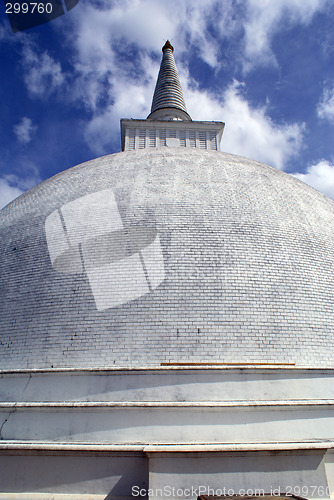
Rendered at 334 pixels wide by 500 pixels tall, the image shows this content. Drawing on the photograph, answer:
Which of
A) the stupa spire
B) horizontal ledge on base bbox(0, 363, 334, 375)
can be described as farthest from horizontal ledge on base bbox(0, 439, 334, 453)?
the stupa spire

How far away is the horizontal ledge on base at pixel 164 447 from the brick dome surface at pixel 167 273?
1.38 metres

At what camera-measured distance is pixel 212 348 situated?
6320 millimetres

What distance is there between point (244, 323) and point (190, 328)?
1.12m

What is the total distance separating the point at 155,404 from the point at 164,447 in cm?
71

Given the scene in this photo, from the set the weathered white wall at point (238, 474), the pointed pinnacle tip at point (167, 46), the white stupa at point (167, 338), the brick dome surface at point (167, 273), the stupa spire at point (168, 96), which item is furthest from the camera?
the pointed pinnacle tip at point (167, 46)

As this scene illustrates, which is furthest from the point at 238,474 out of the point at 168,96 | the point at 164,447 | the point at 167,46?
the point at 167,46

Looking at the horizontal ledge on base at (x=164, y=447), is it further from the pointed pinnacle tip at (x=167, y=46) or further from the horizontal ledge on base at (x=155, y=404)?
the pointed pinnacle tip at (x=167, y=46)

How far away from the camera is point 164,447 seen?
5.00 meters

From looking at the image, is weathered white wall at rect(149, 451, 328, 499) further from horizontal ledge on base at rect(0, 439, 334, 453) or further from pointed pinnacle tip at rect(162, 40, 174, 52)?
pointed pinnacle tip at rect(162, 40, 174, 52)

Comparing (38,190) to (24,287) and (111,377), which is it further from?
(111,377)

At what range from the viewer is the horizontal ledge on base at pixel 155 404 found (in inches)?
220

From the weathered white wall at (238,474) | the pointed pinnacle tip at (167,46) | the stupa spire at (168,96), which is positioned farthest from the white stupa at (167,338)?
the pointed pinnacle tip at (167,46)

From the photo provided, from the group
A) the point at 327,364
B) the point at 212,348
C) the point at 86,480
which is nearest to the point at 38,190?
the point at 212,348

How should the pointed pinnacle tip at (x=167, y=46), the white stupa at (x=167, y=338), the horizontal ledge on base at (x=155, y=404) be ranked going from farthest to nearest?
1. the pointed pinnacle tip at (x=167, y=46)
2. the horizontal ledge on base at (x=155, y=404)
3. the white stupa at (x=167, y=338)
